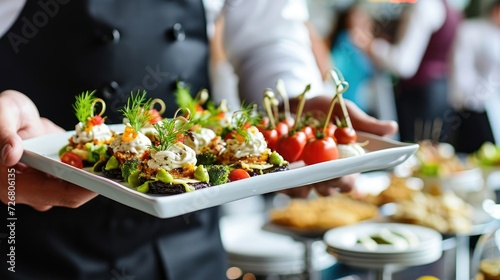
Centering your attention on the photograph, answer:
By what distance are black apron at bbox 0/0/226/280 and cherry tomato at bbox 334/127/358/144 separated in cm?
43

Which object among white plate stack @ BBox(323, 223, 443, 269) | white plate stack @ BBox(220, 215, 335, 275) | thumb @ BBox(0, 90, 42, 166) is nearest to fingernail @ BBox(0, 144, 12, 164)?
thumb @ BBox(0, 90, 42, 166)

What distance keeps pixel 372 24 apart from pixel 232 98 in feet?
6.19

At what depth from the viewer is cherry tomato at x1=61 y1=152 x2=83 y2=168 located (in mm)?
1377

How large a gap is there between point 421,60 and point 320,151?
15.7ft

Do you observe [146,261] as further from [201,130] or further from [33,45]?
[33,45]

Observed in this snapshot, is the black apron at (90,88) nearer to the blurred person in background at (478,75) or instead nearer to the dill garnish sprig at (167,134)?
the dill garnish sprig at (167,134)

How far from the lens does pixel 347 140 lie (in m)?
1.49

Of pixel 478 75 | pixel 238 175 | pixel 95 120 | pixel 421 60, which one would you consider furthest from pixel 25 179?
pixel 421 60

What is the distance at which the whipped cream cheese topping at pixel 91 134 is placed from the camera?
144 centimetres

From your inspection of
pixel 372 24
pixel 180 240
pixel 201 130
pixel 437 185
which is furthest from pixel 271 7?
pixel 372 24

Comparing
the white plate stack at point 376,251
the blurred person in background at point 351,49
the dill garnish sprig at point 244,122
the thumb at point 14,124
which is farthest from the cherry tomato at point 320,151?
the blurred person in background at point 351,49

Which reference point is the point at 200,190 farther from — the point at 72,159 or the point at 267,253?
the point at 267,253

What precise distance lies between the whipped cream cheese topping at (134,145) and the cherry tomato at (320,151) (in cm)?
32

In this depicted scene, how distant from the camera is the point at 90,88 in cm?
161
